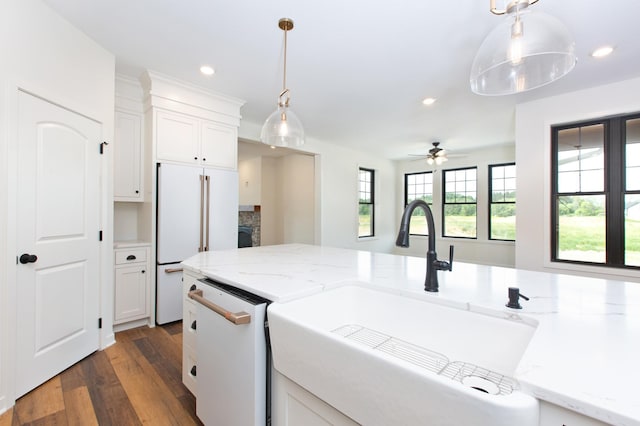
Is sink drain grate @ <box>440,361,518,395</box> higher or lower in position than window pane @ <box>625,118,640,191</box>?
lower

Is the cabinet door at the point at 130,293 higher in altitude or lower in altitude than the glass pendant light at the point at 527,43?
lower

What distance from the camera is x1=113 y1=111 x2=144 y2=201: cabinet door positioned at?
2980 mm

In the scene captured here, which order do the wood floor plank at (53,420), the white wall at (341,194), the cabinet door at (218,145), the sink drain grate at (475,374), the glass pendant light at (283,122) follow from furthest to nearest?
the white wall at (341,194), the cabinet door at (218,145), the glass pendant light at (283,122), the wood floor plank at (53,420), the sink drain grate at (475,374)

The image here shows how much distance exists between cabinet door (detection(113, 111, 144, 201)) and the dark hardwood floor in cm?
154

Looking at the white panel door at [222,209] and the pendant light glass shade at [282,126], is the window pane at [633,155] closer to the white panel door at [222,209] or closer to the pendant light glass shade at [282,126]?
the pendant light glass shade at [282,126]

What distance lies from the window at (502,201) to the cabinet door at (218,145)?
17.7 ft

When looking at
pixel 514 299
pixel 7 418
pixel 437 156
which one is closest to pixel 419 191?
pixel 437 156

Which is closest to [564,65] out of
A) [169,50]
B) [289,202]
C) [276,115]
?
[276,115]

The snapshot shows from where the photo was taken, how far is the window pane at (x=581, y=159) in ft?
10.8

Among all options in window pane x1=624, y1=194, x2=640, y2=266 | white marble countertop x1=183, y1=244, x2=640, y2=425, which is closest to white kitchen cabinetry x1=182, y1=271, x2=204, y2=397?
white marble countertop x1=183, y1=244, x2=640, y2=425

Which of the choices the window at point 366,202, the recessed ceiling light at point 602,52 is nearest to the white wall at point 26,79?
the recessed ceiling light at point 602,52

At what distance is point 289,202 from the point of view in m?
6.57

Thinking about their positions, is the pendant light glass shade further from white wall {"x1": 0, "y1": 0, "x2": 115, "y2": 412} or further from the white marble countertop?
white wall {"x1": 0, "y1": 0, "x2": 115, "y2": 412}

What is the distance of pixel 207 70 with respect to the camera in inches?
111
